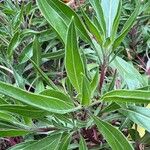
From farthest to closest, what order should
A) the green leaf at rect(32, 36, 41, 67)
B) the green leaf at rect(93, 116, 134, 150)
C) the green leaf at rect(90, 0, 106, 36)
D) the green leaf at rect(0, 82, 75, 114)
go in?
the green leaf at rect(32, 36, 41, 67), the green leaf at rect(90, 0, 106, 36), the green leaf at rect(93, 116, 134, 150), the green leaf at rect(0, 82, 75, 114)

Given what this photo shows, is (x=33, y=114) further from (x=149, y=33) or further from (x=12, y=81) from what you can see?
(x=149, y=33)

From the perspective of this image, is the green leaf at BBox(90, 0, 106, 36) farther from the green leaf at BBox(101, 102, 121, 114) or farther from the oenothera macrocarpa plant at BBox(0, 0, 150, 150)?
the green leaf at BBox(101, 102, 121, 114)

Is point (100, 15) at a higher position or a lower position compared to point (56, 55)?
higher

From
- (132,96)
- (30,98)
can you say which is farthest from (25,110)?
(132,96)

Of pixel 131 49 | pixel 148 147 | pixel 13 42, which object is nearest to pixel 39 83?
pixel 13 42

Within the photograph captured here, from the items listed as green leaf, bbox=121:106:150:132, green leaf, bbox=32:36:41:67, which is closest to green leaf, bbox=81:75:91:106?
green leaf, bbox=121:106:150:132

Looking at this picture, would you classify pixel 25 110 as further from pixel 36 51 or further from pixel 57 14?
pixel 36 51

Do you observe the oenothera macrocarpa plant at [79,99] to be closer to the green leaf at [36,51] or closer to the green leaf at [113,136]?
the green leaf at [113,136]
